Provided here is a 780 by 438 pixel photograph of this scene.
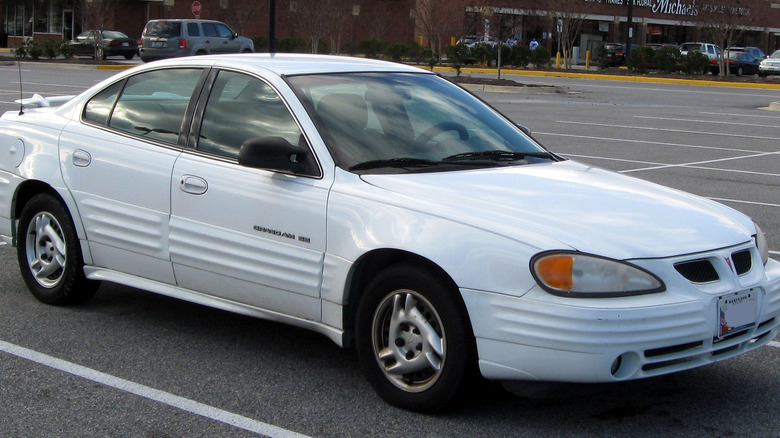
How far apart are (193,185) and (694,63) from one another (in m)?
43.4

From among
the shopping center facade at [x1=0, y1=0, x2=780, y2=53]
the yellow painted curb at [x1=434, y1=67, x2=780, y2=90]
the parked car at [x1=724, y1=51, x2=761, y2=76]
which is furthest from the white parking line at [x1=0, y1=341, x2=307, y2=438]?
the parked car at [x1=724, y1=51, x2=761, y2=76]

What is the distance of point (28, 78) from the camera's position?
3091 centimetres

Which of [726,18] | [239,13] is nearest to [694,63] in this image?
[726,18]

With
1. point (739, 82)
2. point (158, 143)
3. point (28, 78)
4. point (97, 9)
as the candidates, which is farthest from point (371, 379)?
point (97, 9)

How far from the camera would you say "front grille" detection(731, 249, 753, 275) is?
4.34 m

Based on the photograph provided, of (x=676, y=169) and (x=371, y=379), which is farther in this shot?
(x=676, y=169)

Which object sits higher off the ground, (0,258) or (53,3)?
(53,3)

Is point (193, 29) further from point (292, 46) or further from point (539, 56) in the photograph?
point (539, 56)

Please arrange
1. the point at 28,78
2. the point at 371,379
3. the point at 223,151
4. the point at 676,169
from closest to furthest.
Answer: the point at 371,379
the point at 223,151
the point at 676,169
the point at 28,78

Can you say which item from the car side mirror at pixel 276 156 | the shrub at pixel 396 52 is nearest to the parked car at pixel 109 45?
the shrub at pixel 396 52

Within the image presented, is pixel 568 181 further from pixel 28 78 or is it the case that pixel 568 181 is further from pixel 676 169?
pixel 28 78

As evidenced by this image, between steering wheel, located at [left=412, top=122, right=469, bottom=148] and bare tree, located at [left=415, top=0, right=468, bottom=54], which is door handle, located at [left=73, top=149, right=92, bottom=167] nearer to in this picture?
steering wheel, located at [left=412, top=122, right=469, bottom=148]

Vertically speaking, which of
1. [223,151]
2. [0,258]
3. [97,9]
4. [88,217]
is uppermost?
[97,9]

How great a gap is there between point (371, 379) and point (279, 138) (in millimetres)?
1207
